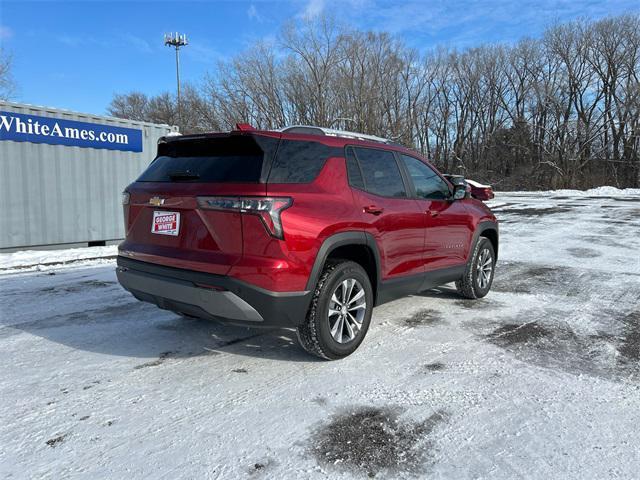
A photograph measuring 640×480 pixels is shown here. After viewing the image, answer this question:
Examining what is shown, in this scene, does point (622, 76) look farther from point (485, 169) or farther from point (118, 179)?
point (118, 179)

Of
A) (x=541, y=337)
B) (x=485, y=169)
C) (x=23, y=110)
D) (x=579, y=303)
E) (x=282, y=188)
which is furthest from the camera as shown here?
(x=485, y=169)

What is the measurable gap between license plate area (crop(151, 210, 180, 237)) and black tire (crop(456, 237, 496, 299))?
11.4 ft

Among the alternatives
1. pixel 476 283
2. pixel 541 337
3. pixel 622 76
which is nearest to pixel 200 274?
pixel 541 337

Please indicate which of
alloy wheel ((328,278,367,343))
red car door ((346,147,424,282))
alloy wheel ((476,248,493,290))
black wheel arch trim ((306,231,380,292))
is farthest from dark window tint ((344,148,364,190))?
alloy wheel ((476,248,493,290))

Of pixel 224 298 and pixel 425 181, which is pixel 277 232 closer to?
pixel 224 298

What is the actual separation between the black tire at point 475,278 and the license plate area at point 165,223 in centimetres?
347

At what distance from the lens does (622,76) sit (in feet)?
144

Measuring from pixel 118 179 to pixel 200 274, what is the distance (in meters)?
9.04

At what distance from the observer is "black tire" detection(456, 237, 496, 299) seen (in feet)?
18.4

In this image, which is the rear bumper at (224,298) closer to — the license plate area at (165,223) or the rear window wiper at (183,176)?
the license plate area at (165,223)

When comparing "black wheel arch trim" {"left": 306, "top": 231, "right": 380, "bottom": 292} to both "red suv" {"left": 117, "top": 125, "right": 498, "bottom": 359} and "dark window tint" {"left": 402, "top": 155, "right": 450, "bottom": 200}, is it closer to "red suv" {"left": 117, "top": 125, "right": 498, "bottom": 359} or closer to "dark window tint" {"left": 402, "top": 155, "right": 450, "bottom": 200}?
"red suv" {"left": 117, "top": 125, "right": 498, "bottom": 359}

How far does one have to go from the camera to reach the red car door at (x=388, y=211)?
4016 millimetres

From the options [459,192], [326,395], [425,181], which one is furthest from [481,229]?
[326,395]

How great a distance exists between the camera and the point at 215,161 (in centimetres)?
357
